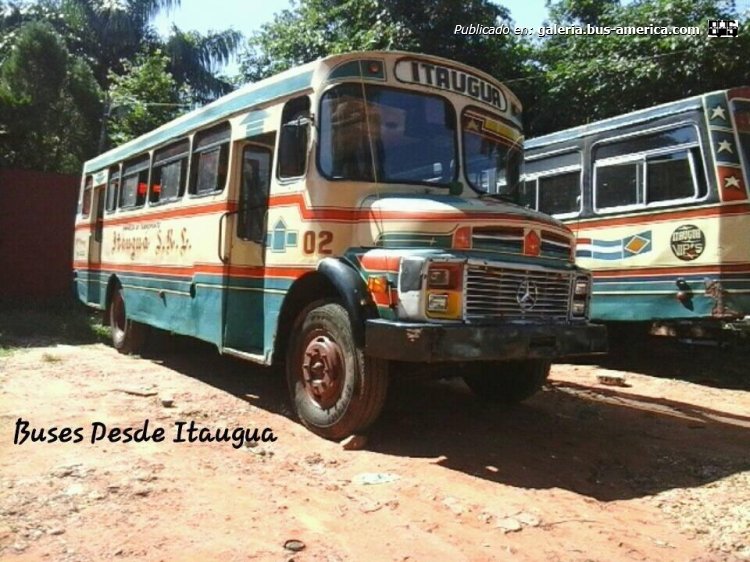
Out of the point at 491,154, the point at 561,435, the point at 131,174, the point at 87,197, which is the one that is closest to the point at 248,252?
the point at 491,154

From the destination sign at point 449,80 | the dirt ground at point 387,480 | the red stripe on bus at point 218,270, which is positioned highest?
the destination sign at point 449,80

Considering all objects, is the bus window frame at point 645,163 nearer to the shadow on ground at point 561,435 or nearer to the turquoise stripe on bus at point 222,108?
the shadow on ground at point 561,435

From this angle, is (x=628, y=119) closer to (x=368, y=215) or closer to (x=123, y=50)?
(x=368, y=215)

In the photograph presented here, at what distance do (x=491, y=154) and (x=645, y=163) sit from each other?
10.6 ft

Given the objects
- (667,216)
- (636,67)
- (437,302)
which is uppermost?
(636,67)

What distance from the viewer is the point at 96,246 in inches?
402

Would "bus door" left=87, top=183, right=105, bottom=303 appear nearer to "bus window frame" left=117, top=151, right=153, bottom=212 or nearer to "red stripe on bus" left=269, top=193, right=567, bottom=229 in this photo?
"bus window frame" left=117, top=151, right=153, bottom=212

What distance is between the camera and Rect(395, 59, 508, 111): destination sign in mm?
5230

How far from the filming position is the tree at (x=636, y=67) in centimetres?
1141

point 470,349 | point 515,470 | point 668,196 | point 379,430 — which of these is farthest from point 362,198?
point 668,196

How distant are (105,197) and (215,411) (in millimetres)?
5347

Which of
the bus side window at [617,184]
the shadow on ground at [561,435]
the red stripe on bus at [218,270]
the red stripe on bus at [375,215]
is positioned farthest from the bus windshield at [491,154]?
the bus side window at [617,184]

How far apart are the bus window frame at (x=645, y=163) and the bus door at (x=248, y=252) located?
460 cm

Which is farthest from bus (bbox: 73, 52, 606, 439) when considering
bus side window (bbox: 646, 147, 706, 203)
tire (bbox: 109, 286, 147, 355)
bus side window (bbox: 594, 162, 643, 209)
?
bus side window (bbox: 594, 162, 643, 209)
